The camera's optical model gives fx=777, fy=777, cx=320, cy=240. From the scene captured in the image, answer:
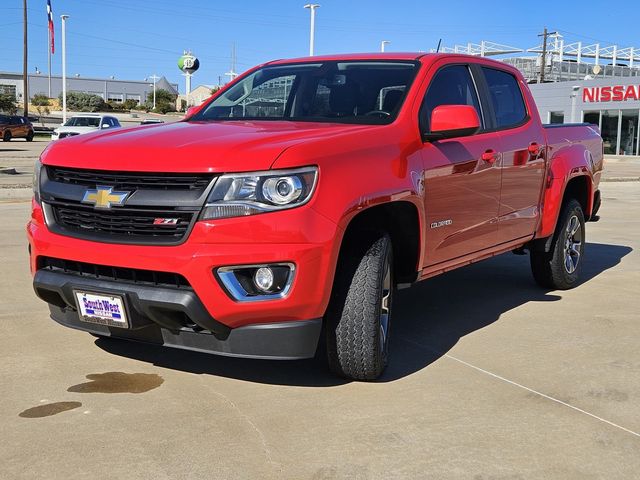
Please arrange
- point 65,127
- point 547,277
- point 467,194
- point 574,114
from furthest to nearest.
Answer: point 574,114 < point 65,127 < point 547,277 < point 467,194

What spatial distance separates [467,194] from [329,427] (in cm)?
202

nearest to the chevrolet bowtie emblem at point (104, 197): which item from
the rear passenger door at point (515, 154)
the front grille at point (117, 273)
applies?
the front grille at point (117, 273)

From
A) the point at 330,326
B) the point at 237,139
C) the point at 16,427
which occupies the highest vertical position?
the point at 237,139

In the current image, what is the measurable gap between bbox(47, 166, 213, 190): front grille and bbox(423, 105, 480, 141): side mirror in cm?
156

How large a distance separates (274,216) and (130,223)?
2.38 feet

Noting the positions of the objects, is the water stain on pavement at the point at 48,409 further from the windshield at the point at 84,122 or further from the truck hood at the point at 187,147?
the windshield at the point at 84,122

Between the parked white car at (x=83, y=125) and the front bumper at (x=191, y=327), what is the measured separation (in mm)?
27429

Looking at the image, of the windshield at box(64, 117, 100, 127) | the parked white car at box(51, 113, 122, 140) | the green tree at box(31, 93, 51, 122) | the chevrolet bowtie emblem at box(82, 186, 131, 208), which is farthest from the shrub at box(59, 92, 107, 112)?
the chevrolet bowtie emblem at box(82, 186, 131, 208)

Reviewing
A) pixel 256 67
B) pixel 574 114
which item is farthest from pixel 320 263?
pixel 574 114

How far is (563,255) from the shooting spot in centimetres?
671

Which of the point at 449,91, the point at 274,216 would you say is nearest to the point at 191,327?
the point at 274,216

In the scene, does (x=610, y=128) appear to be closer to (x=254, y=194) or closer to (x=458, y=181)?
(x=458, y=181)

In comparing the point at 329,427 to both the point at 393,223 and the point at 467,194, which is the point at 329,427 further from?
the point at 467,194

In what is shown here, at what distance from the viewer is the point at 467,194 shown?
197 inches
